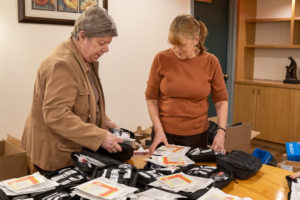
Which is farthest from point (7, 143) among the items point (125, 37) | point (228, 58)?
→ point (228, 58)

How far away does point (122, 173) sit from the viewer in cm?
147

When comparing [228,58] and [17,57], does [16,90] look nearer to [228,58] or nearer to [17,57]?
[17,57]

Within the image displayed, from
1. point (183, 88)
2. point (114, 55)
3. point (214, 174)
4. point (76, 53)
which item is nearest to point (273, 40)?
point (114, 55)

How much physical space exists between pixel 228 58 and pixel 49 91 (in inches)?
151

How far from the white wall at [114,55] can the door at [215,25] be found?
1.35 feet

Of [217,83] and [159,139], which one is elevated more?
[217,83]

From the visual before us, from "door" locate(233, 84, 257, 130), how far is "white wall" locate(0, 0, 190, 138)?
1594mm

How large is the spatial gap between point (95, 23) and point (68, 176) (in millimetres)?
744

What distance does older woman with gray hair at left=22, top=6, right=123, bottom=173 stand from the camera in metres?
1.53

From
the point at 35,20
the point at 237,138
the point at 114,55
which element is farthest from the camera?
the point at 114,55

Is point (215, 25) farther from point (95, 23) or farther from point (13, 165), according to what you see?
point (13, 165)

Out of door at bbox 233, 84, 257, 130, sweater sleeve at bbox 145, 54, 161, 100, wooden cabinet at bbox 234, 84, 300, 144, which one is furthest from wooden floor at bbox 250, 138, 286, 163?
sweater sleeve at bbox 145, 54, 161, 100

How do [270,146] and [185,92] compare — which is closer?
[185,92]

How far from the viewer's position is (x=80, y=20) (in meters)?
1.63
